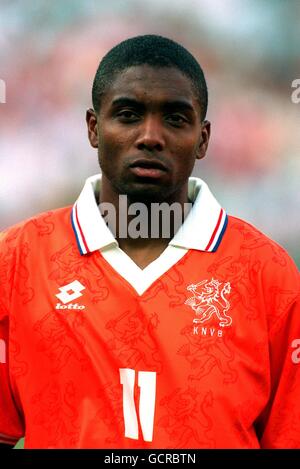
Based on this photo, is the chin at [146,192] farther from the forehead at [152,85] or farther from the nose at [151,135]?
the forehead at [152,85]

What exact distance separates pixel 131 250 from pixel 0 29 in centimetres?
317

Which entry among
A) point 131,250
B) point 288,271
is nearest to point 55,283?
point 131,250

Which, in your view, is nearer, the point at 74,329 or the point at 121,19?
the point at 74,329

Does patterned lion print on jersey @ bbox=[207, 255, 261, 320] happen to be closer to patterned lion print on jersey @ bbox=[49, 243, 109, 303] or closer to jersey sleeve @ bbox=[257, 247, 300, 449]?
jersey sleeve @ bbox=[257, 247, 300, 449]

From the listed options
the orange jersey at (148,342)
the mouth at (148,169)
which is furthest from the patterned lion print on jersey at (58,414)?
the mouth at (148,169)

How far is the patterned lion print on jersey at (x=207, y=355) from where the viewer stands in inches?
60.7

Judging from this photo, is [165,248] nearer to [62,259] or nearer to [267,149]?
[62,259]

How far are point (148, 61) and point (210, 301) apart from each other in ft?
1.75

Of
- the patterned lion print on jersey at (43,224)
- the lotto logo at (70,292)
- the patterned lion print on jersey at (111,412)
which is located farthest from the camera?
the patterned lion print on jersey at (43,224)

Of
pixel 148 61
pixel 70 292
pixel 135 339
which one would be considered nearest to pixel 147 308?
pixel 135 339

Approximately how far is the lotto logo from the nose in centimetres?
32

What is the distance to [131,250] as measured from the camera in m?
1.71

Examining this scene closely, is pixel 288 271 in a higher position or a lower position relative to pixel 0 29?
lower

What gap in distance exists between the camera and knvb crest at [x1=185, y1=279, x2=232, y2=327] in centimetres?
160
